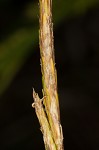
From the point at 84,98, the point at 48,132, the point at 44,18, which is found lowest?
the point at 48,132

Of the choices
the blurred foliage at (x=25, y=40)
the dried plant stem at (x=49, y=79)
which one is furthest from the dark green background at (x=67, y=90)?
the dried plant stem at (x=49, y=79)

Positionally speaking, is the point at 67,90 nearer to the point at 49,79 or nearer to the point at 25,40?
the point at 25,40

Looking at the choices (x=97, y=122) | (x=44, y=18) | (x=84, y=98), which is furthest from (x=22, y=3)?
(x=44, y=18)

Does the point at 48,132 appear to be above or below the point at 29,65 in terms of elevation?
below

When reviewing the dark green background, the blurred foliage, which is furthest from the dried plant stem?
the dark green background

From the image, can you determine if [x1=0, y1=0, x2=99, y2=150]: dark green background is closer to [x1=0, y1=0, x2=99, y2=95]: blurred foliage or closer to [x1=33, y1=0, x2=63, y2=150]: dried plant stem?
[x1=0, y1=0, x2=99, y2=95]: blurred foliage

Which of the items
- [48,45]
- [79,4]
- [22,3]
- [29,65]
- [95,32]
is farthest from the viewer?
[29,65]

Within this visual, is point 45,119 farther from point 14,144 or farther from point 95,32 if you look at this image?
point 95,32

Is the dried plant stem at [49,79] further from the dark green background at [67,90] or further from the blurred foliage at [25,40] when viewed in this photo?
the dark green background at [67,90]
